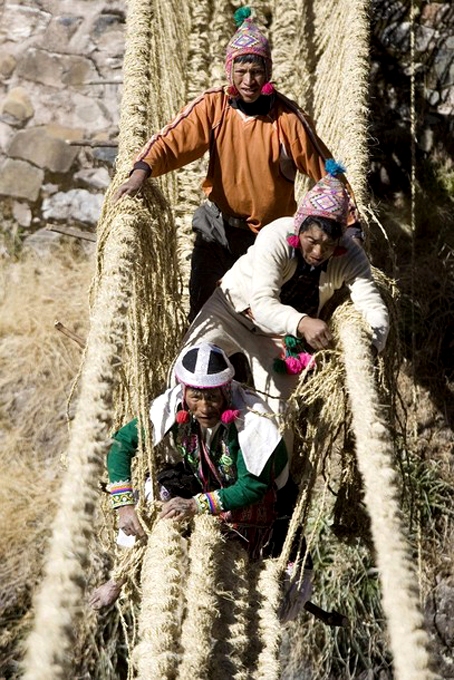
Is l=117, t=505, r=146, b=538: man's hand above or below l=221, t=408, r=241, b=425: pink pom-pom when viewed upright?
below

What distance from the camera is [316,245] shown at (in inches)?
112

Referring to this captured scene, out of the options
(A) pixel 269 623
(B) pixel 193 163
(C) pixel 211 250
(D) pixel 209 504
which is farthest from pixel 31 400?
(A) pixel 269 623

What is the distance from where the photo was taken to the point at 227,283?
309 cm

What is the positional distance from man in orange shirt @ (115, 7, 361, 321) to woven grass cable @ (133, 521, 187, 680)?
1091 mm

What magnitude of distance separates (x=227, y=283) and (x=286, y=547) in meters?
0.77

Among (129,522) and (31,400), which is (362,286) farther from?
(31,400)

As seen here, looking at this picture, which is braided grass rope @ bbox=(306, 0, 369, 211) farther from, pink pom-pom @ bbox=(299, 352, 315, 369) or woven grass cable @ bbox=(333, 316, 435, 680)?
woven grass cable @ bbox=(333, 316, 435, 680)

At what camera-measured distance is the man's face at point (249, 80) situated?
3229 millimetres

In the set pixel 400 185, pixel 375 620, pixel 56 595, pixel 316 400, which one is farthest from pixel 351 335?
pixel 400 185

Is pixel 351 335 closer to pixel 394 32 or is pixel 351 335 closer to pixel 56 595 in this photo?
pixel 56 595

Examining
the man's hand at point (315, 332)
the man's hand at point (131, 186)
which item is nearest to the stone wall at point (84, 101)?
the man's hand at point (131, 186)

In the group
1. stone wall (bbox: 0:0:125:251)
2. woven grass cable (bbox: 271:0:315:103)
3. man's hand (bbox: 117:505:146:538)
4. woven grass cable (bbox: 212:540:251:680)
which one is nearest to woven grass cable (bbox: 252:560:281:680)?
woven grass cable (bbox: 212:540:251:680)

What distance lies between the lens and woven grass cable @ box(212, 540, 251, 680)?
2322mm

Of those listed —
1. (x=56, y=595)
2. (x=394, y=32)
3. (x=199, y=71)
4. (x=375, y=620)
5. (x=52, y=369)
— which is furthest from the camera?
(x=394, y=32)
